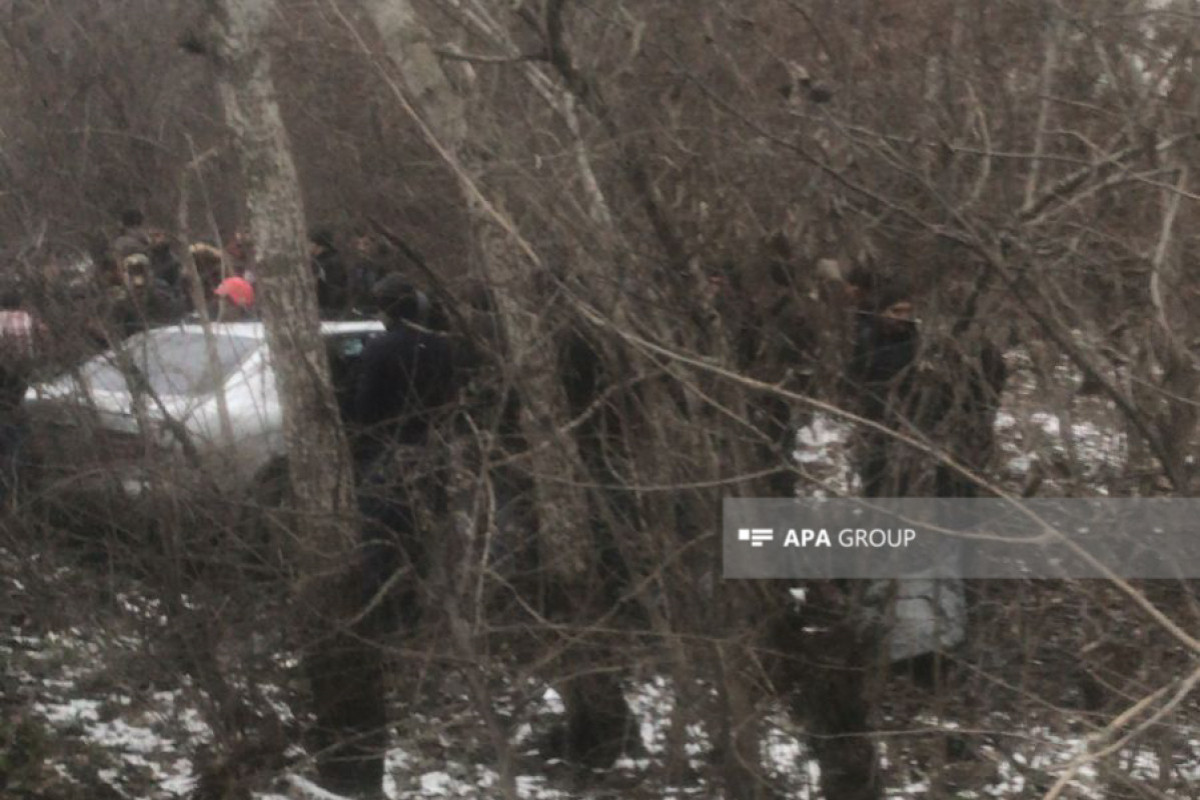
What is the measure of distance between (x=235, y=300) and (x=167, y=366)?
2.45m

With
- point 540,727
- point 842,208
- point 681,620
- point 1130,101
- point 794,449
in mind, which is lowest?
point 540,727

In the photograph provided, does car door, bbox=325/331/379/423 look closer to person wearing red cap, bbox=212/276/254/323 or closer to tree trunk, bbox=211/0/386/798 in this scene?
tree trunk, bbox=211/0/386/798

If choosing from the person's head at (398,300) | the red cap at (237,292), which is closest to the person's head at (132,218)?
the red cap at (237,292)

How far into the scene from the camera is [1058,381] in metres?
5.04

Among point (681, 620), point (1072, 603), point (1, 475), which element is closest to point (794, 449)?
point (681, 620)

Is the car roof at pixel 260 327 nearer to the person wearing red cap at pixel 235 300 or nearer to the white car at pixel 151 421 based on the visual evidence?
the person wearing red cap at pixel 235 300

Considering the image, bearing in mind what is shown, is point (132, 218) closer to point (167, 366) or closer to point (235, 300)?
point (235, 300)

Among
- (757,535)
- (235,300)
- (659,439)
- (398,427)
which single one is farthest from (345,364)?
(757,535)

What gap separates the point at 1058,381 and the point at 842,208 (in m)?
0.82

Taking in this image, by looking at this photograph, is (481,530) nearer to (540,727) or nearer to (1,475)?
(540,727)

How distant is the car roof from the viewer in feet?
25.1

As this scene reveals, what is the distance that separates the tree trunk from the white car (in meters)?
0.20

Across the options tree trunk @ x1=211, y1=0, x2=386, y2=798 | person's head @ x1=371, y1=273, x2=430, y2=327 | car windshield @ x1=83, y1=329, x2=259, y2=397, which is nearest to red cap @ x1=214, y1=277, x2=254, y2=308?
car windshield @ x1=83, y1=329, x2=259, y2=397

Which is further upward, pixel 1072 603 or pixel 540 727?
pixel 1072 603
